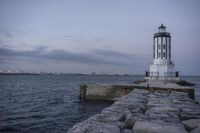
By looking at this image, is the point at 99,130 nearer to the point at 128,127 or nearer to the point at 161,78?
the point at 128,127

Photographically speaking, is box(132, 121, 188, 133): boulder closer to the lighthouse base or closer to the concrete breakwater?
the concrete breakwater

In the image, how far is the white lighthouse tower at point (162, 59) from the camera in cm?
3838

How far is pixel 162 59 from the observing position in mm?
39062

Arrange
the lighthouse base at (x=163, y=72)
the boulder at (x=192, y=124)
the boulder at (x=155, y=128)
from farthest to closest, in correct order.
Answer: the lighthouse base at (x=163, y=72)
the boulder at (x=192, y=124)
the boulder at (x=155, y=128)

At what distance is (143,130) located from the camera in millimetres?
4941

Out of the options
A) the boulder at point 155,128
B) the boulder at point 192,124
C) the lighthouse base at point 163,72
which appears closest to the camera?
the boulder at point 155,128

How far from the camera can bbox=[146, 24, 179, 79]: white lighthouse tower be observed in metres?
38.4

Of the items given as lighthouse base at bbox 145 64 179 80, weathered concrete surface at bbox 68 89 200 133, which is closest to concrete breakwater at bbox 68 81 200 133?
weathered concrete surface at bbox 68 89 200 133

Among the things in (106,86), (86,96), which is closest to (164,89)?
(106,86)

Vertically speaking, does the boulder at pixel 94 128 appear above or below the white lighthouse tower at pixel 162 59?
below

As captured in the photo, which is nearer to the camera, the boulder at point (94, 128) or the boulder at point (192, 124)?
the boulder at point (94, 128)

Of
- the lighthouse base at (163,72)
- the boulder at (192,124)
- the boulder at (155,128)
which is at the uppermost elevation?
the lighthouse base at (163,72)

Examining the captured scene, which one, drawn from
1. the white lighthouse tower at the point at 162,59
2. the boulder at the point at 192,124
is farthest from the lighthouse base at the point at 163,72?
the boulder at the point at 192,124

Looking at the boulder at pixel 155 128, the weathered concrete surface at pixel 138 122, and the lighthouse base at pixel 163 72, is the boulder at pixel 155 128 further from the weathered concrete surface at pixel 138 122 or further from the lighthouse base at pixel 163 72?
the lighthouse base at pixel 163 72
